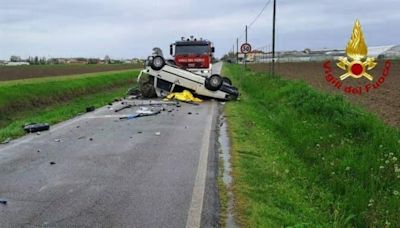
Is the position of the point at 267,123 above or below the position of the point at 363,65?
below

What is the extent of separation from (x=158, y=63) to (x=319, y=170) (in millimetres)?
14111

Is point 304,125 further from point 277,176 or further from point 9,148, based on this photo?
point 9,148

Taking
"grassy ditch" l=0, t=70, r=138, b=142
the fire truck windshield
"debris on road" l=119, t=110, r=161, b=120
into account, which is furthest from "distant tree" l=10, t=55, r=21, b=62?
"debris on road" l=119, t=110, r=161, b=120

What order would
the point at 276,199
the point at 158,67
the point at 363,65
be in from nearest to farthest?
Result: the point at 276,199
the point at 363,65
the point at 158,67

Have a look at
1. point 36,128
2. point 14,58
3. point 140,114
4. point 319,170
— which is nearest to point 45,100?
point 140,114

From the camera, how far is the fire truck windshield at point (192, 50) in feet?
95.5

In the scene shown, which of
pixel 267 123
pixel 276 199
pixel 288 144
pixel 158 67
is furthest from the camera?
pixel 158 67

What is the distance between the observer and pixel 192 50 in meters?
29.2

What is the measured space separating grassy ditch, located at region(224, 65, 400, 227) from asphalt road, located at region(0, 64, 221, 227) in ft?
1.98

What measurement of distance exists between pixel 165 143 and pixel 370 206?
526 cm

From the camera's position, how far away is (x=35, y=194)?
700 centimetres

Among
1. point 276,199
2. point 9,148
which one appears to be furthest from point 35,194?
point 9,148

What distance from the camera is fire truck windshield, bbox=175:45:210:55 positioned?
29.1m

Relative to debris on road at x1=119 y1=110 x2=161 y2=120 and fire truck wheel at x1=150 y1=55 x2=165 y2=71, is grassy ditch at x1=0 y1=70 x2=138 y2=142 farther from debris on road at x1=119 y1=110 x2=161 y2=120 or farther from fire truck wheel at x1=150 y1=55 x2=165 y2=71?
fire truck wheel at x1=150 y1=55 x2=165 y2=71
